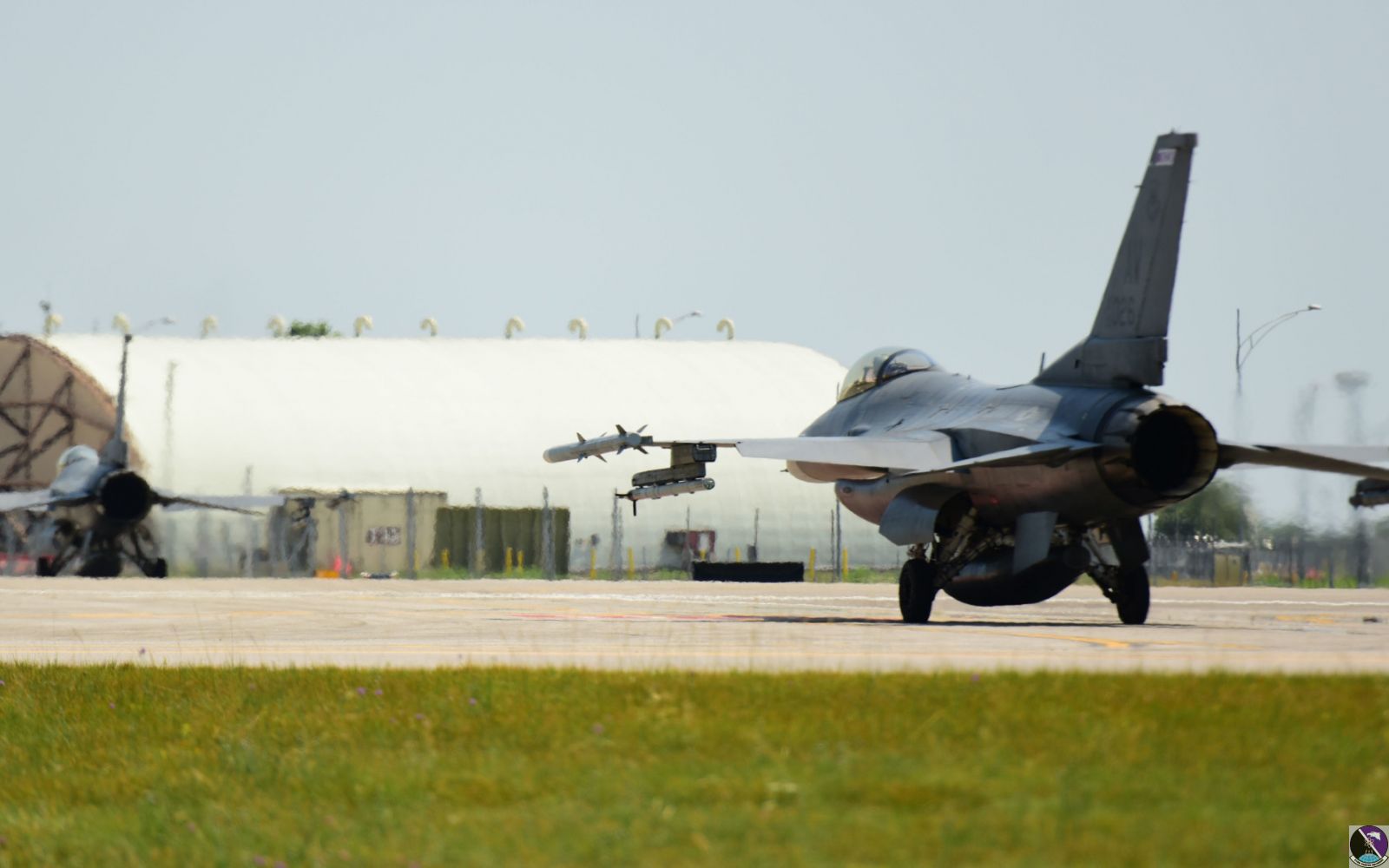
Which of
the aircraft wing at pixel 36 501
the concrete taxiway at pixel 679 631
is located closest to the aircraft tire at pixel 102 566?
the aircraft wing at pixel 36 501

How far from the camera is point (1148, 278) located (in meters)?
25.6

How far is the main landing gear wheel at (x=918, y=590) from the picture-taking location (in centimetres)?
2777

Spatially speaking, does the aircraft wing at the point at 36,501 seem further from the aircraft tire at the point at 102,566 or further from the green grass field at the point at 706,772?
the green grass field at the point at 706,772

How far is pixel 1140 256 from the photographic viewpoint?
25.6m

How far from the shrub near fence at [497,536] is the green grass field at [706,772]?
53704 mm

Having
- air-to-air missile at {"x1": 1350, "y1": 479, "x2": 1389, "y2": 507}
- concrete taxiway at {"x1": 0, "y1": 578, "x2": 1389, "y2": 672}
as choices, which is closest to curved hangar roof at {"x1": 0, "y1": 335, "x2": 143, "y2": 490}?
concrete taxiway at {"x1": 0, "y1": 578, "x2": 1389, "y2": 672}

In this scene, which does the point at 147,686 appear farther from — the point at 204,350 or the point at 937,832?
the point at 204,350

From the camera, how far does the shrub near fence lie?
69.4 meters

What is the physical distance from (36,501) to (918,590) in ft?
129

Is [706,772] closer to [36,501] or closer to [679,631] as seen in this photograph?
[679,631]

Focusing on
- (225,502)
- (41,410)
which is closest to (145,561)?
(225,502)

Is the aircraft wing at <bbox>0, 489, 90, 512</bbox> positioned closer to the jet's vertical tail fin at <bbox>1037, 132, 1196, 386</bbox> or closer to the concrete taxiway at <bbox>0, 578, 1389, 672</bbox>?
the concrete taxiway at <bbox>0, 578, 1389, 672</bbox>

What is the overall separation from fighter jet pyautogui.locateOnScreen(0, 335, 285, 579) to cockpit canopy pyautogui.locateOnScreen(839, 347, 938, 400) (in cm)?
3212

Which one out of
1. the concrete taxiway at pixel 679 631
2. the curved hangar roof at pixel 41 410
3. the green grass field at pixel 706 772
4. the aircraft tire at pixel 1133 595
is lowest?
the green grass field at pixel 706 772
